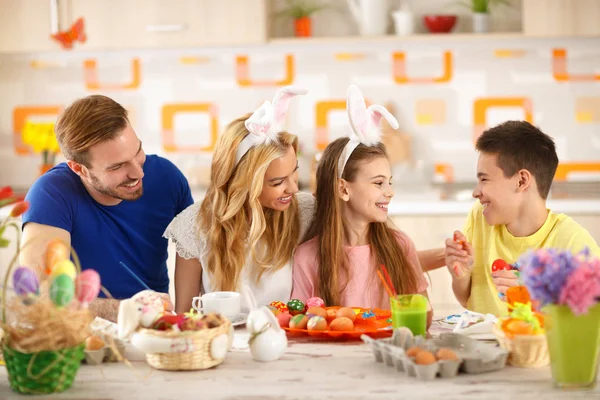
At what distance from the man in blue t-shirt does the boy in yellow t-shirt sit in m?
1.00

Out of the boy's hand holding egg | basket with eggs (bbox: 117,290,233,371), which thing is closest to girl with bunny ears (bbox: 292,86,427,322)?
the boy's hand holding egg

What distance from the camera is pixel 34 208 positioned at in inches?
102

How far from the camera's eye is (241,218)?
258 centimetres

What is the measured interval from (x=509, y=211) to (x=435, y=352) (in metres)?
0.92

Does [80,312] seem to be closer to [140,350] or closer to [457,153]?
[140,350]

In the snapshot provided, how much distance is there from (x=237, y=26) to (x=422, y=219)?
1381 millimetres

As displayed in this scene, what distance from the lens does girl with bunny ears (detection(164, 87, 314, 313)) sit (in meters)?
2.53

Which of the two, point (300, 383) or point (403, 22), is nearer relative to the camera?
point (300, 383)

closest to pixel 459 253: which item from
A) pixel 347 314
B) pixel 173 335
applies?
pixel 347 314

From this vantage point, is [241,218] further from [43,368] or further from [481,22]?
[481,22]

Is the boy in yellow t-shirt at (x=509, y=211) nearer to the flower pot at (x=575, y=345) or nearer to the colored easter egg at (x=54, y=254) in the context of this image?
the flower pot at (x=575, y=345)

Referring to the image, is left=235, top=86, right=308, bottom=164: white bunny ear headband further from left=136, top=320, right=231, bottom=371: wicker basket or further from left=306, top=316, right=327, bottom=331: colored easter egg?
left=136, top=320, right=231, bottom=371: wicker basket

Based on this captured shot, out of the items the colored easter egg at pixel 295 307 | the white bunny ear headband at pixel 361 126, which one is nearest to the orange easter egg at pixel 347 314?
the colored easter egg at pixel 295 307

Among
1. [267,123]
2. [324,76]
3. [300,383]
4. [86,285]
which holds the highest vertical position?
[324,76]
